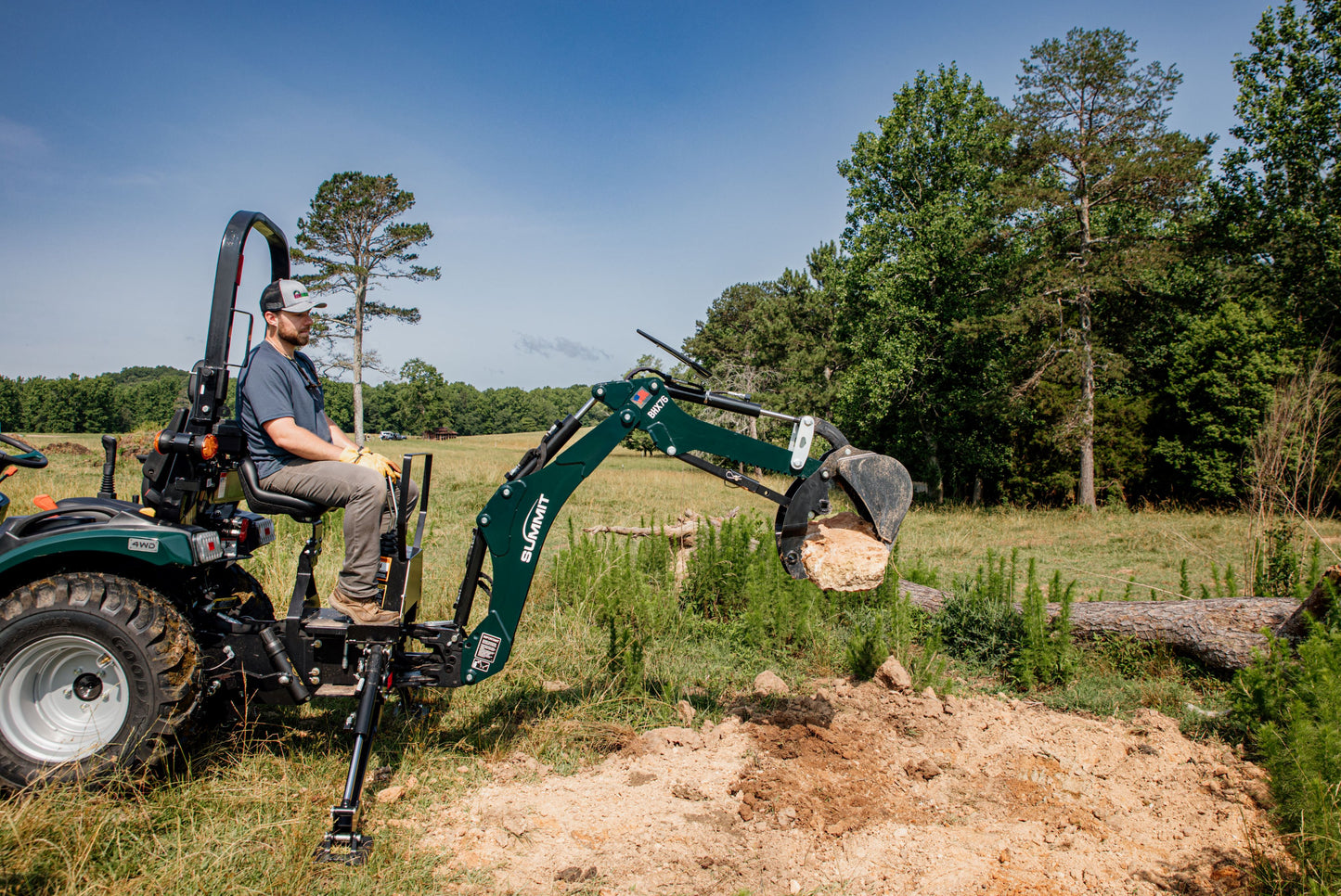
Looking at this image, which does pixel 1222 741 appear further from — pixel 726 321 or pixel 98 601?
pixel 726 321

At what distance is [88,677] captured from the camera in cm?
354

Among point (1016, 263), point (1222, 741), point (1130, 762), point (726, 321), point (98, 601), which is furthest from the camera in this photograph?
point (726, 321)

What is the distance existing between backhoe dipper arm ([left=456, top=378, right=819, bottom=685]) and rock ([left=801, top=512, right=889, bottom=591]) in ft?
1.28

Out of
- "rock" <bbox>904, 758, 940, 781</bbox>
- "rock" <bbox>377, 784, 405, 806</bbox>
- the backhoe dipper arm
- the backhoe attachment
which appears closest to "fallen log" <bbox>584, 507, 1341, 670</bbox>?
"rock" <bbox>904, 758, 940, 781</bbox>

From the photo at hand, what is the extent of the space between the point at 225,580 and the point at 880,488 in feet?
12.2

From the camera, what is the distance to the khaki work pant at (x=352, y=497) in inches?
145

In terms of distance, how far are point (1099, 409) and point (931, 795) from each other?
21.3m

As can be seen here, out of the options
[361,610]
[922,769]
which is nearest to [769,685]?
[922,769]

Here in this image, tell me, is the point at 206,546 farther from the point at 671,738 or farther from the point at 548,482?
the point at 671,738

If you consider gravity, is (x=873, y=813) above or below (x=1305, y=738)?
below

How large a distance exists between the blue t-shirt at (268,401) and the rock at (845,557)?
2.80 m

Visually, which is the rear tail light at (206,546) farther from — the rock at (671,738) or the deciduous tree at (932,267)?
the deciduous tree at (932,267)

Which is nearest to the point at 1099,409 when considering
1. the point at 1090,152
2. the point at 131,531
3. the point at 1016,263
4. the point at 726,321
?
the point at 1016,263

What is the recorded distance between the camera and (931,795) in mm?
4074
